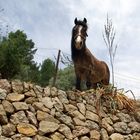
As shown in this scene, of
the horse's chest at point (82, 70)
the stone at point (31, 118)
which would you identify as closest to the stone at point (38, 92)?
the stone at point (31, 118)

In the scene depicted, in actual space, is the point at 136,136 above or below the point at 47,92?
below

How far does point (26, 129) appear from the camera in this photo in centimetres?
938

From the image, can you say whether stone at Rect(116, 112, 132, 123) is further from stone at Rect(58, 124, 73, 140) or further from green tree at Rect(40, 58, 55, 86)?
green tree at Rect(40, 58, 55, 86)

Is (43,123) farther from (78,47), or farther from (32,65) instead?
(32,65)

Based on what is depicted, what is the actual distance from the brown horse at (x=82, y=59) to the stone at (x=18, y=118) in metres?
2.55

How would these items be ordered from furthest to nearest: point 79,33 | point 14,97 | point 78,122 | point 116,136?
point 79,33 → point 116,136 → point 78,122 → point 14,97

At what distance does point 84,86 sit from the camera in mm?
12062

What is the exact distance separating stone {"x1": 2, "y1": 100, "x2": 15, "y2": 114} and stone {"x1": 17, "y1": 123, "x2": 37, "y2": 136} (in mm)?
354

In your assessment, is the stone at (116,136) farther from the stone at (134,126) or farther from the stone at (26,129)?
the stone at (26,129)

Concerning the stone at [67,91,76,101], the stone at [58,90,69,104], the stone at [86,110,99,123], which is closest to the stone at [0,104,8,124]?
the stone at [58,90,69,104]

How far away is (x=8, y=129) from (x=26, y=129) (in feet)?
1.43

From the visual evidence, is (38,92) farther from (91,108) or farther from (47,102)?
(91,108)

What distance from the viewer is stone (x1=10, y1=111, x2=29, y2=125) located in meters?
9.32

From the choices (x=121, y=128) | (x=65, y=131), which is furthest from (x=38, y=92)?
(x=121, y=128)
